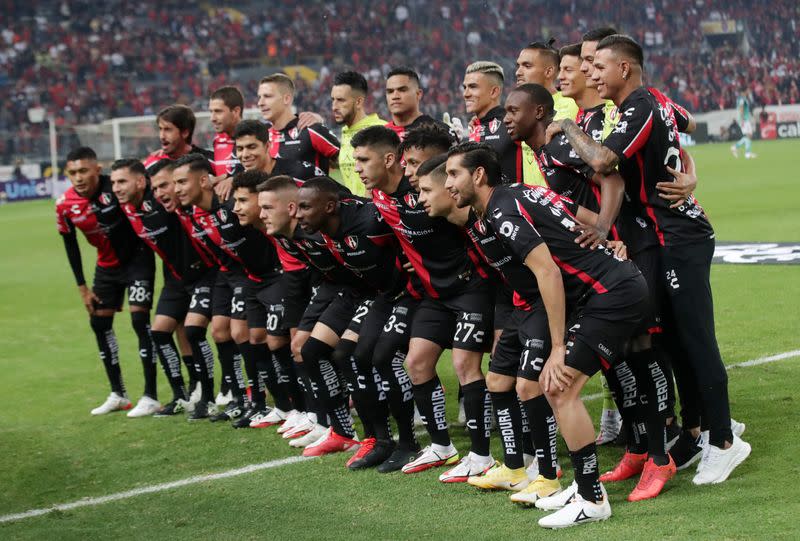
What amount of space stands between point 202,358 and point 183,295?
639 mm

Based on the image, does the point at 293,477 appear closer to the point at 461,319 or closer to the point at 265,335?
the point at 461,319

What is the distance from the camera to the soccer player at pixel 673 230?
609 centimetres

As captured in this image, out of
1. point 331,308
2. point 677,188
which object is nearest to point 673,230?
point 677,188

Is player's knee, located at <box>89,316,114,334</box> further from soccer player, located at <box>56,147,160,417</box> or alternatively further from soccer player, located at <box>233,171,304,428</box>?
soccer player, located at <box>233,171,304,428</box>

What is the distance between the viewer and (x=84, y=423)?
30.6ft

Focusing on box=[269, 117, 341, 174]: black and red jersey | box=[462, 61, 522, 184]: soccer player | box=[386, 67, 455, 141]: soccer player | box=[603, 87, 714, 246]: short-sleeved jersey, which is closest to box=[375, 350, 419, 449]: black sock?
box=[462, 61, 522, 184]: soccer player

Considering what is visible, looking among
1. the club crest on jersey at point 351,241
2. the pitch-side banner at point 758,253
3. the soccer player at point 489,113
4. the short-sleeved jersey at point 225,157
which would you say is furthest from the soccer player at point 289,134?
the pitch-side banner at point 758,253

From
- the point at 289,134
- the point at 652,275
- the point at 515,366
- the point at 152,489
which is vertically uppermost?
the point at 289,134

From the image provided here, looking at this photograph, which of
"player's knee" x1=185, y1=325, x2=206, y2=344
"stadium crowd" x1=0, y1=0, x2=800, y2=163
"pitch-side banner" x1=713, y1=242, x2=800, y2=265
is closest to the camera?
"player's knee" x1=185, y1=325, x2=206, y2=344

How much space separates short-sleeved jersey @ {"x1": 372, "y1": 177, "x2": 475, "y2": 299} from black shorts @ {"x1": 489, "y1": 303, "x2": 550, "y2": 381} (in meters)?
0.76

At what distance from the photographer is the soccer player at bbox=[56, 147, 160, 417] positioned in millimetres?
9836

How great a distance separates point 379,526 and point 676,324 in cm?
206

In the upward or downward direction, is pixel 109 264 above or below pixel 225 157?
below

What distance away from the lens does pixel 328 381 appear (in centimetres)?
787
